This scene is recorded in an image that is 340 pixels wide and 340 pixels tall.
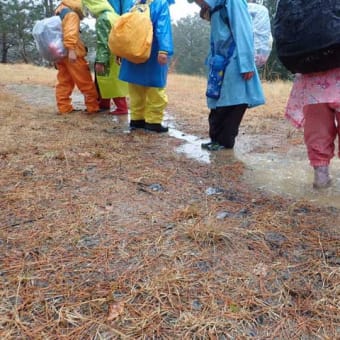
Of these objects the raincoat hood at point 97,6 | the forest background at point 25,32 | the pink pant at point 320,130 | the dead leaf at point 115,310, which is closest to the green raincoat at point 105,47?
the raincoat hood at point 97,6

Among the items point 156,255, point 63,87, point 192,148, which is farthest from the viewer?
point 63,87

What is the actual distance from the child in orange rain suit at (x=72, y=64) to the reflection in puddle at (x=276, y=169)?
1.73 meters

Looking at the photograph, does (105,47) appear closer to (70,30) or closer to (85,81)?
(70,30)

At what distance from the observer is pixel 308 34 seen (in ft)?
6.78

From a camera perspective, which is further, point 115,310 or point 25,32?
point 25,32

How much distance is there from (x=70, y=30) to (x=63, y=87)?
769mm

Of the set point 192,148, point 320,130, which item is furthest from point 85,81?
point 320,130

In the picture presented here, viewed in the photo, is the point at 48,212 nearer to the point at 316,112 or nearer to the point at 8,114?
the point at 316,112

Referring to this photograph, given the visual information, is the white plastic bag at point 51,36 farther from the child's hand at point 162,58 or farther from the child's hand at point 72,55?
the child's hand at point 162,58

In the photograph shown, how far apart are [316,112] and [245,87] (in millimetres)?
988

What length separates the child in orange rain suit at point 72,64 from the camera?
4.52 metres

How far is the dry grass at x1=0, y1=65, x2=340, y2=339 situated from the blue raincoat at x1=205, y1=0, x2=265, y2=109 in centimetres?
70

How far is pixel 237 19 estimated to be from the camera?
10.3 ft

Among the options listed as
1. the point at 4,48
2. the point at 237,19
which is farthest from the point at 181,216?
the point at 4,48
